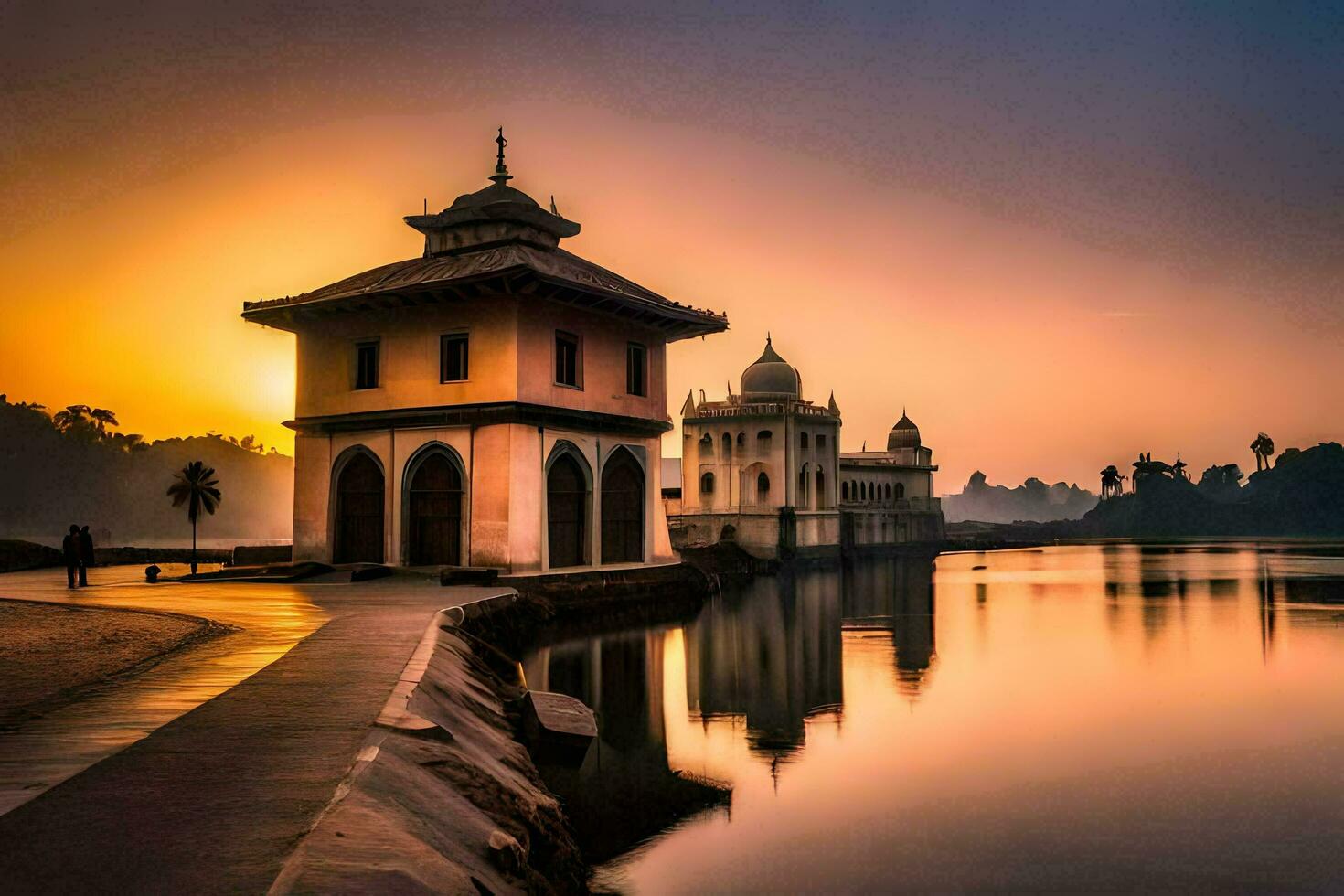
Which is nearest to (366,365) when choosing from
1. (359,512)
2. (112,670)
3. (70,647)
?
(359,512)

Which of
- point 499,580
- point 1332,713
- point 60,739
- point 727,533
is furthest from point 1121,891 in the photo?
point 727,533

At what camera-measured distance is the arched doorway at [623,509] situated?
103 ft

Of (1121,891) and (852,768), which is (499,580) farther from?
(1121,891)

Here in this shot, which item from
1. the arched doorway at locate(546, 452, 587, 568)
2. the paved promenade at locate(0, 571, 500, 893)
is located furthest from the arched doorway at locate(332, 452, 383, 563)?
the paved promenade at locate(0, 571, 500, 893)

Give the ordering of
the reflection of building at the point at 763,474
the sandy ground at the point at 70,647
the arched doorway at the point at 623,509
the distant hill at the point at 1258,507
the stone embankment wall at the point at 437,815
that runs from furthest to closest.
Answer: the distant hill at the point at 1258,507
the reflection of building at the point at 763,474
the arched doorway at the point at 623,509
the sandy ground at the point at 70,647
the stone embankment wall at the point at 437,815

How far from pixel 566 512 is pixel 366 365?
751 centimetres

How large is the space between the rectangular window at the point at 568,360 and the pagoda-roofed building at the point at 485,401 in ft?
0.17

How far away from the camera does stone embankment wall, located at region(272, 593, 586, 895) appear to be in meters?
4.93

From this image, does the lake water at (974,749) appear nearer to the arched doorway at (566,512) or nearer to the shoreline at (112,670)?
the arched doorway at (566,512)

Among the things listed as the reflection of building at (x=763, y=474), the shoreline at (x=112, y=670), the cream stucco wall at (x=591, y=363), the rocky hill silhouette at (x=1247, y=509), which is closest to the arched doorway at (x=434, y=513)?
the cream stucco wall at (x=591, y=363)

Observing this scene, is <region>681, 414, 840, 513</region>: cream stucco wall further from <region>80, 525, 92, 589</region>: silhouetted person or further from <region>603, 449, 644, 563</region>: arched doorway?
<region>80, 525, 92, 589</region>: silhouetted person

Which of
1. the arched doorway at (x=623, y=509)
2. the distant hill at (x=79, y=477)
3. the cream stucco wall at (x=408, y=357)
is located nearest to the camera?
the cream stucco wall at (x=408, y=357)

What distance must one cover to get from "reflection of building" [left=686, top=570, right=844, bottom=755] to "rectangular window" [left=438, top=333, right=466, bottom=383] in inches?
381

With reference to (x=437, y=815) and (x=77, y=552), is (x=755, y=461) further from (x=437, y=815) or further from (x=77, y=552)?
(x=437, y=815)
